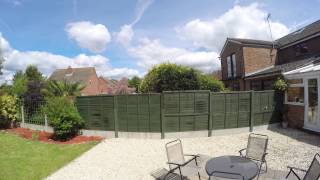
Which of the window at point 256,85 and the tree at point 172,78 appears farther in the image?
the window at point 256,85

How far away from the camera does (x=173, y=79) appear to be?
15.8m

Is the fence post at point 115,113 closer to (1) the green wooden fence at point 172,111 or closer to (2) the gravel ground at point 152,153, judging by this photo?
(1) the green wooden fence at point 172,111

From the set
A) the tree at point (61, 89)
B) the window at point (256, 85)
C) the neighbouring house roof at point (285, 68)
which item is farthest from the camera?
the window at point (256, 85)

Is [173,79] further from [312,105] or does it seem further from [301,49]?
[301,49]

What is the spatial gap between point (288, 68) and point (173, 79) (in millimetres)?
6543

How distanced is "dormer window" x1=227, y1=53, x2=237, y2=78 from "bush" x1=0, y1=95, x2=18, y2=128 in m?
16.7

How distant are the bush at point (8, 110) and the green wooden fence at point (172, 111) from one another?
6505 mm

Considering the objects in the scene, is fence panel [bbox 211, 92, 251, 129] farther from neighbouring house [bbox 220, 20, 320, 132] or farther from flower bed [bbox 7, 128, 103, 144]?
flower bed [bbox 7, 128, 103, 144]

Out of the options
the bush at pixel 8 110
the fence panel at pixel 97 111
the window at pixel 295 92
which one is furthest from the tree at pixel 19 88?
the window at pixel 295 92

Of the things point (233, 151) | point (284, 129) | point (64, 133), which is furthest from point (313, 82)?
point (64, 133)

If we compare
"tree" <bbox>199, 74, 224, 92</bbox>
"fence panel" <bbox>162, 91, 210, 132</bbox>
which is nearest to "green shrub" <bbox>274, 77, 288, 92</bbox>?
"tree" <bbox>199, 74, 224, 92</bbox>

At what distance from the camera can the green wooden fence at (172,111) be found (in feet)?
39.5

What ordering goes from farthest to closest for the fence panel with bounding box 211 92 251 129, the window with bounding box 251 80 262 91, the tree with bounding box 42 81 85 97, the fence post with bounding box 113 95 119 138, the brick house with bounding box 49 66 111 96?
the brick house with bounding box 49 66 111 96, the window with bounding box 251 80 262 91, the tree with bounding box 42 81 85 97, the fence post with bounding box 113 95 119 138, the fence panel with bounding box 211 92 251 129

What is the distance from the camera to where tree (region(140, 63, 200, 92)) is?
51.5 feet
